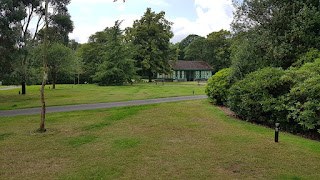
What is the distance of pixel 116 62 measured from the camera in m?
44.4

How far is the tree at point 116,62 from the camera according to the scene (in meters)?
43.3

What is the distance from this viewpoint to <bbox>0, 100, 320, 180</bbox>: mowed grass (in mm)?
5215

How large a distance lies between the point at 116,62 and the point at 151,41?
9.12m

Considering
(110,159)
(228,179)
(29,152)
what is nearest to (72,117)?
(29,152)

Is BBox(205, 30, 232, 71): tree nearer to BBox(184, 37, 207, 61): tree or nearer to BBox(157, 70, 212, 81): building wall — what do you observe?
BBox(157, 70, 212, 81): building wall

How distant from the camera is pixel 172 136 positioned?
8.50m

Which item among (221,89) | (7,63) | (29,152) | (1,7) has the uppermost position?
(1,7)

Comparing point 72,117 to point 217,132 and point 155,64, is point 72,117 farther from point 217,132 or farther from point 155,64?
point 155,64

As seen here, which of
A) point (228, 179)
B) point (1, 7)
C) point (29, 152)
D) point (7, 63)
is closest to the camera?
point (228, 179)

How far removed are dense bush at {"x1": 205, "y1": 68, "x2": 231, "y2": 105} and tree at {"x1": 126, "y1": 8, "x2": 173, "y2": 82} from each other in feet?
99.1

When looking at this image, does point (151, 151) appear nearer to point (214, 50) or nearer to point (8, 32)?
point (8, 32)

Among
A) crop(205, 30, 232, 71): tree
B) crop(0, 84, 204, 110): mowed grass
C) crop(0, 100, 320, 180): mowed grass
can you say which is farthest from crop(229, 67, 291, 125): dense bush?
crop(205, 30, 232, 71): tree

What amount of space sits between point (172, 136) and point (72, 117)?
626cm

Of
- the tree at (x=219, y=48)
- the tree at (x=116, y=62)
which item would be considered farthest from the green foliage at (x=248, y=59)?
the tree at (x=219, y=48)
